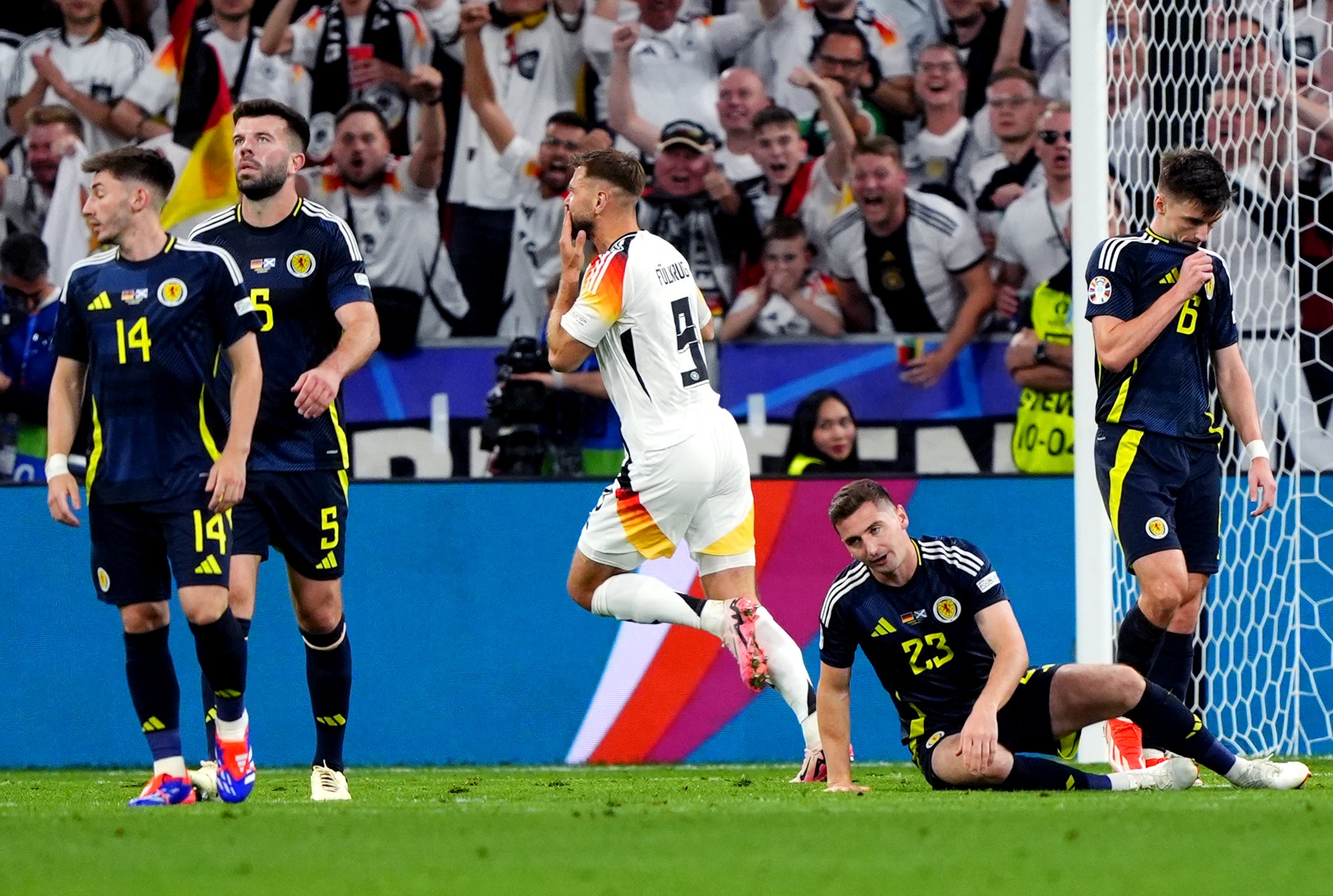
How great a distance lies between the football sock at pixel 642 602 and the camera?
6.09m

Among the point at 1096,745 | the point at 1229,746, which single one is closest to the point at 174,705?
the point at 1096,745

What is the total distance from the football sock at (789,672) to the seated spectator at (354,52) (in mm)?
5061

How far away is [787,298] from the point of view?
32.0 ft

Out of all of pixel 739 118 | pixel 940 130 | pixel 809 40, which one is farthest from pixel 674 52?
pixel 940 130

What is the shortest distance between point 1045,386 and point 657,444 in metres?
3.89

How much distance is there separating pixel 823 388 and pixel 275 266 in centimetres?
418

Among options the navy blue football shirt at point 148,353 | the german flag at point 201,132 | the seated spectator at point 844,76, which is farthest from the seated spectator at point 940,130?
the navy blue football shirt at point 148,353

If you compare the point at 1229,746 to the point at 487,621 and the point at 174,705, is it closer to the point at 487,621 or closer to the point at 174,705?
the point at 487,621

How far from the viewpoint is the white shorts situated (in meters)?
6.03

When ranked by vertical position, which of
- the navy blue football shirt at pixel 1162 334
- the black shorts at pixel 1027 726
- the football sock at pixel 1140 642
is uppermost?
the navy blue football shirt at pixel 1162 334

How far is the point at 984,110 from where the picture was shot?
1009cm

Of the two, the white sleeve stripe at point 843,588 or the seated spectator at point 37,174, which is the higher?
the seated spectator at point 37,174

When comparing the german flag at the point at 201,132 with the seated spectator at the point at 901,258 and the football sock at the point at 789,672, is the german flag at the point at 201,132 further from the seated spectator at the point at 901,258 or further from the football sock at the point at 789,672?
the football sock at the point at 789,672

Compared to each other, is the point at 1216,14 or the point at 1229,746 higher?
the point at 1216,14
